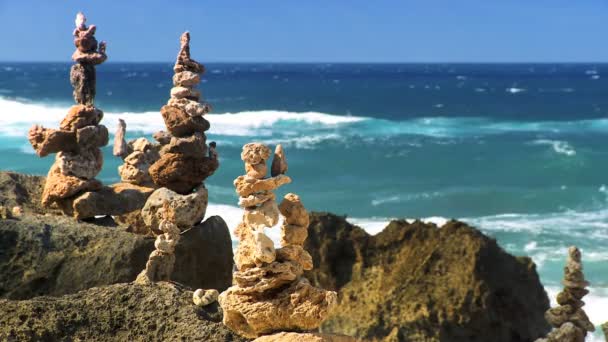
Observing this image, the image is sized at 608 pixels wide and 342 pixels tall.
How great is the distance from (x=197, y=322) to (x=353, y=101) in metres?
79.4

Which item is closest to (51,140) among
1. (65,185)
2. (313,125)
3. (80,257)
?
(65,185)

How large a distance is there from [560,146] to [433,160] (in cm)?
890

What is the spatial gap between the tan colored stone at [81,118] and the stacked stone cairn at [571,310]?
6.17 metres

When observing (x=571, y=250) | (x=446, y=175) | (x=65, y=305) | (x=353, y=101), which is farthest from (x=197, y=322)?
(x=353, y=101)

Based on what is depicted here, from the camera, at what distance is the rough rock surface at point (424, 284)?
43.4 ft

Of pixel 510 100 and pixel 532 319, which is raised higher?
pixel 510 100

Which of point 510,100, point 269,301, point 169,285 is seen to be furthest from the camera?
point 510,100

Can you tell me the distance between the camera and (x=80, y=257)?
984 centimetres

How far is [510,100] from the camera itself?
280 feet

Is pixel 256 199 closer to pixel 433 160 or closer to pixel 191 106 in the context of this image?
pixel 191 106

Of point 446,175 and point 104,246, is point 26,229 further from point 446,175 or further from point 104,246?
point 446,175

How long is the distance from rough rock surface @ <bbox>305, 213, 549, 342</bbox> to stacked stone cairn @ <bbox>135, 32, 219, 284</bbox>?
4.48 metres

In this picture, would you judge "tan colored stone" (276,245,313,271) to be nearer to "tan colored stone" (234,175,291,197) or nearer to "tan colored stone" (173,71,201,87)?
"tan colored stone" (234,175,291,197)

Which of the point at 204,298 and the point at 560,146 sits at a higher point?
the point at 560,146
